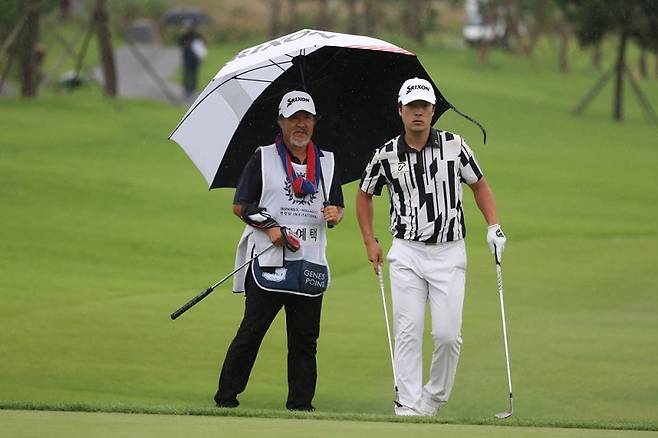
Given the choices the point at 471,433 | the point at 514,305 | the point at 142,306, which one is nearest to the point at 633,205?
the point at 514,305

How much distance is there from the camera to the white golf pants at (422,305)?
27.3 ft

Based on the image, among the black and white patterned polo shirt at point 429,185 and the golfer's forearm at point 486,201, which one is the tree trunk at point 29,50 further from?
the black and white patterned polo shirt at point 429,185

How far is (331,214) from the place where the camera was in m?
8.48

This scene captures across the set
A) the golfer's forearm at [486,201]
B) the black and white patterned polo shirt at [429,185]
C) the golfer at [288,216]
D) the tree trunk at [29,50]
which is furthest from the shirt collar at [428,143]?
the tree trunk at [29,50]

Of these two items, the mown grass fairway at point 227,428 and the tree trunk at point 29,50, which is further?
the tree trunk at point 29,50

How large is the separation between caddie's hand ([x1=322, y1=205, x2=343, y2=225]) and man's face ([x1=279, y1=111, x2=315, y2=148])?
0.39 meters

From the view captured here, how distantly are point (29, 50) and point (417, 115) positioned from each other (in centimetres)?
2587

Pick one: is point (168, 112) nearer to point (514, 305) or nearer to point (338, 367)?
point (514, 305)

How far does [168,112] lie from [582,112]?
40.4 ft

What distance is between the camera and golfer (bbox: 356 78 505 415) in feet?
27.1

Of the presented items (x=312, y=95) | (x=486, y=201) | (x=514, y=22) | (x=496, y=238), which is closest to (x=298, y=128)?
(x=312, y=95)

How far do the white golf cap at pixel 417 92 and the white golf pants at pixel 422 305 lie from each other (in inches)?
31.1

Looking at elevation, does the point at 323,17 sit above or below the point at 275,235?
below

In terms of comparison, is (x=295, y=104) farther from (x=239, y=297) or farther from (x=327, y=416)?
(x=239, y=297)
